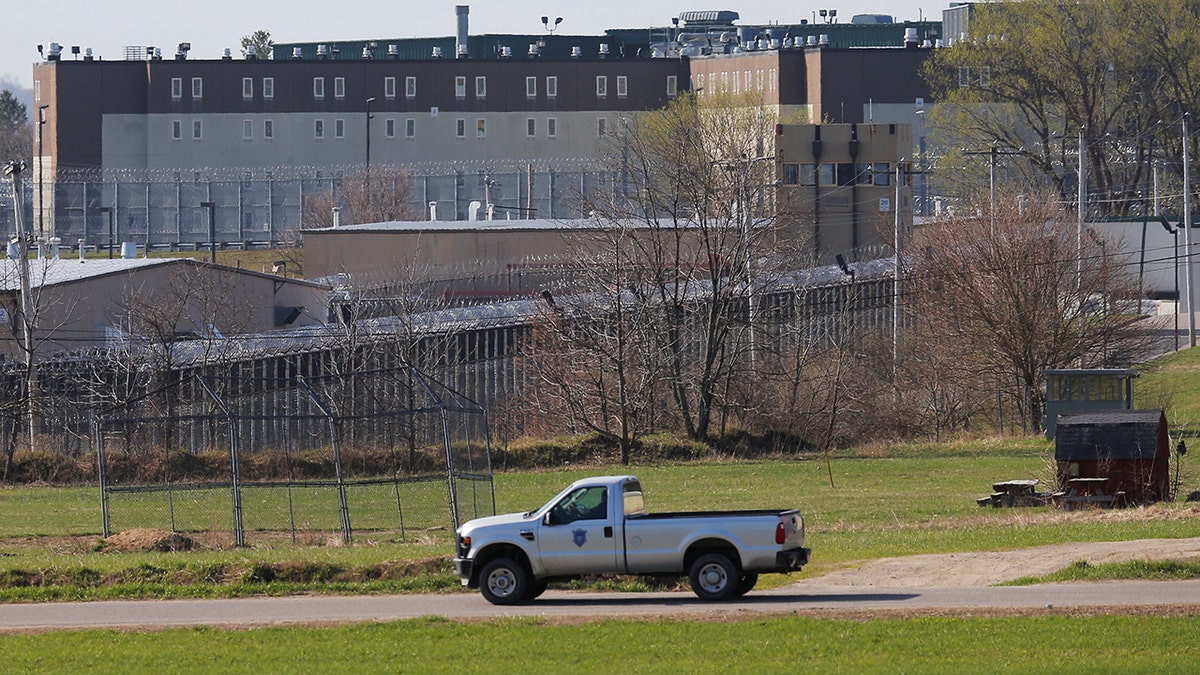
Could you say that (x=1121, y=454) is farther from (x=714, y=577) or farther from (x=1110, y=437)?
(x=714, y=577)

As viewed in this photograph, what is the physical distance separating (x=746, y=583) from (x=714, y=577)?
0.64 metres

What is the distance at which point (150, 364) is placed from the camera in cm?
5134

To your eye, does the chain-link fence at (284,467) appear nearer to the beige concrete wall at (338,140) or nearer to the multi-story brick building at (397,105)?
the multi-story brick building at (397,105)

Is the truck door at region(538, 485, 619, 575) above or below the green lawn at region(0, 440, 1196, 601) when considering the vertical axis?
above

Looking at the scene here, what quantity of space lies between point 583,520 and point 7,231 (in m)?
103

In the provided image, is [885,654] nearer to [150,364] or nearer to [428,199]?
[150,364]

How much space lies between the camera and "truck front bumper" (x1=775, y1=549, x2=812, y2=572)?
68.1ft

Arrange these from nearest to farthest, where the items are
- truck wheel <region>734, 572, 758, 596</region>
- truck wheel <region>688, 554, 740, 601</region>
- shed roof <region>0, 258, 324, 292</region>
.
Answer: truck wheel <region>688, 554, 740, 601</region> → truck wheel <region>734, 572, 758, 596</region> → shed roof <region>0, 258, 324, 292</region>

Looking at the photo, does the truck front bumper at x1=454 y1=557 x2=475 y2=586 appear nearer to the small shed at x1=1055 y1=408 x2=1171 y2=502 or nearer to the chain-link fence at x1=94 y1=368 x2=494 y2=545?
the chain-link fence at x1=94 y1=368 x2=494 y2=545

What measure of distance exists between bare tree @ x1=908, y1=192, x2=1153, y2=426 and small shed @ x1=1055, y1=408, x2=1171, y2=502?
2209cm

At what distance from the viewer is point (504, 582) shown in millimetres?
21812

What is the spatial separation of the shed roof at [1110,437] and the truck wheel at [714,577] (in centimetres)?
1533

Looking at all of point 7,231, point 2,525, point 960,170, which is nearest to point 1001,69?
point 960,170

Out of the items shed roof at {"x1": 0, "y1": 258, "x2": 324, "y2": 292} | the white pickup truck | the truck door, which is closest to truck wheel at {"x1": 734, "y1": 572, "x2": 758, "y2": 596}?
the white pickup truck
